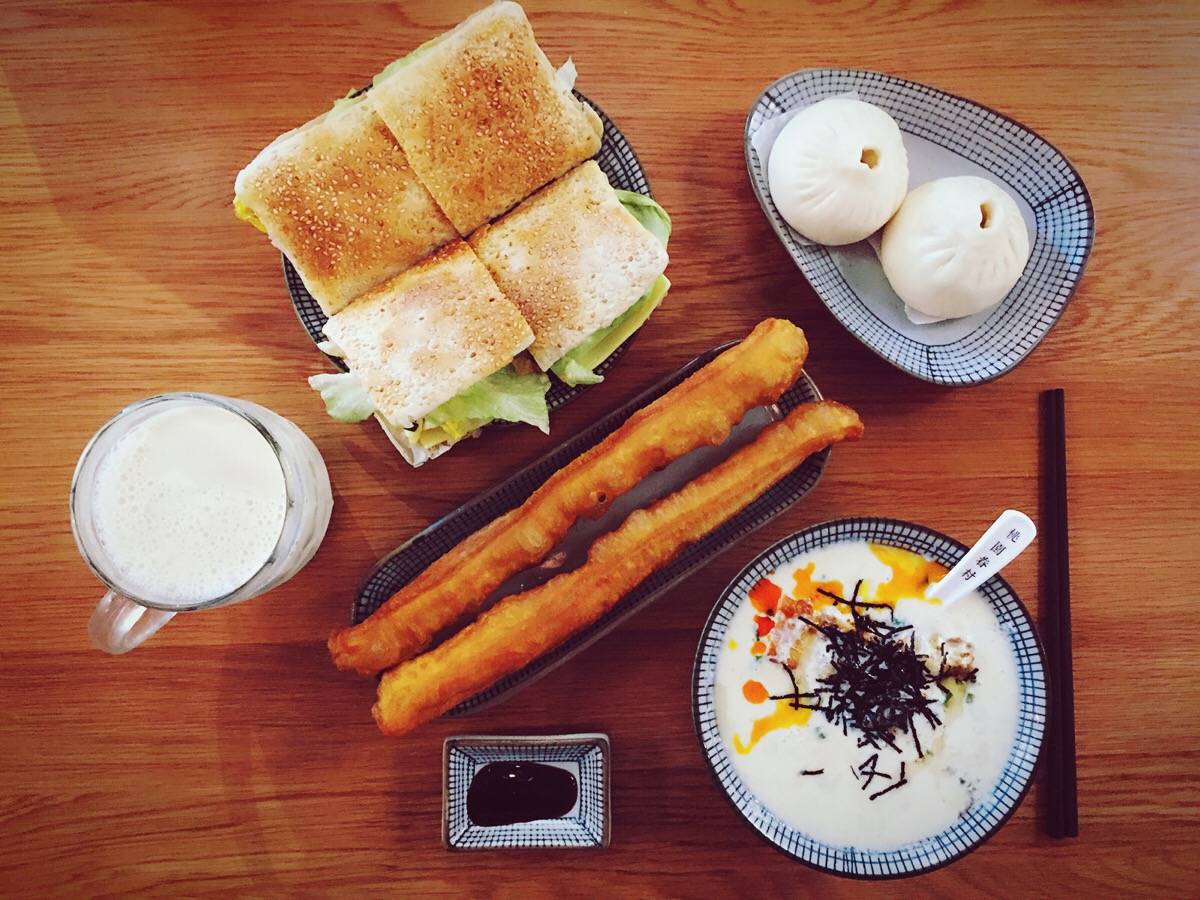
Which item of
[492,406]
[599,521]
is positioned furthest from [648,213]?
[599,521]

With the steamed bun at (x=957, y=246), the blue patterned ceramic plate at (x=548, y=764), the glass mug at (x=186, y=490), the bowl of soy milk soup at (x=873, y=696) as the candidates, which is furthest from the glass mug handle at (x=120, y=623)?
the steamed bun at (x=957, y=246)

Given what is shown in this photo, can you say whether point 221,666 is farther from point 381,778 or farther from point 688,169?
point 688,169

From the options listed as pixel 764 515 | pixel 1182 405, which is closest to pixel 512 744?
pixel 764 515

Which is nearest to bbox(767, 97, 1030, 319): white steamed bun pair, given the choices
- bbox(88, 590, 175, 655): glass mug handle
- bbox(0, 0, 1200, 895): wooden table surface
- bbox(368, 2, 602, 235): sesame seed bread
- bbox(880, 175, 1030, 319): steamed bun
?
bbox(880, 175, 1030, 319): steamed bun

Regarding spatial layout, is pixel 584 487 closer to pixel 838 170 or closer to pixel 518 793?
pixel 518 793

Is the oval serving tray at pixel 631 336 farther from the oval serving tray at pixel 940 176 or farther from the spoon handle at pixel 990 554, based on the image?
the spoon handle at pixel 990 554

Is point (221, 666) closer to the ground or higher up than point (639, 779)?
higher up

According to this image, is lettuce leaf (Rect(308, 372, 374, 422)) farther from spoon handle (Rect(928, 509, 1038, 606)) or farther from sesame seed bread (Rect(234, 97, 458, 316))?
spoon handle (Rect(928, 509, 1038, 606))
